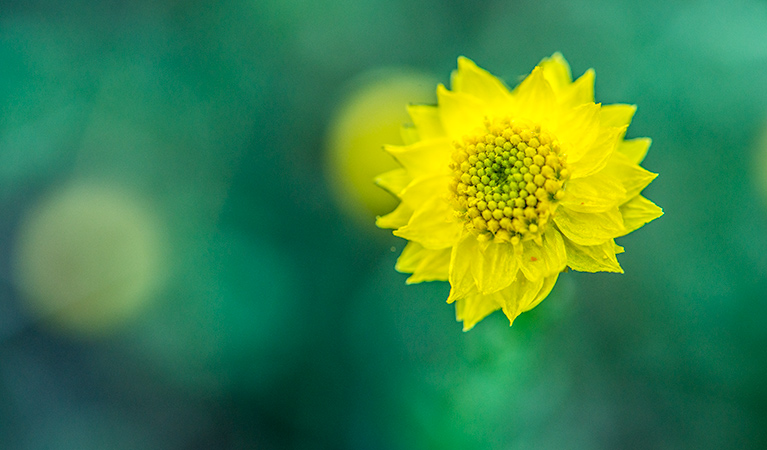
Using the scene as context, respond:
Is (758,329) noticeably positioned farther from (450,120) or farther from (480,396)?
(450,120)

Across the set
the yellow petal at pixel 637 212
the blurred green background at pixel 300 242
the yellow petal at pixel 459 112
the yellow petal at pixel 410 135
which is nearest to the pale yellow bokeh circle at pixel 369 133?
the blurred green background at pixel 300 242

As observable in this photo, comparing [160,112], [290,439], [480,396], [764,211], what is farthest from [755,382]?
[160,112]

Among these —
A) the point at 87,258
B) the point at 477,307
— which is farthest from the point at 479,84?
the point at 87,258

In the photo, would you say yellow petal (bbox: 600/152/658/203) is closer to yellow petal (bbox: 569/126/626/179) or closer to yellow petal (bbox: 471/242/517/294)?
yellow petal (bbox: 569/126/626/179)

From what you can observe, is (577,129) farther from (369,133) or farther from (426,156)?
(369,133)

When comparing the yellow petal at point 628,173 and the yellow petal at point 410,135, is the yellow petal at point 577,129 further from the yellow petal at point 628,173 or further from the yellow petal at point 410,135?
the yellow petal at point 410,135

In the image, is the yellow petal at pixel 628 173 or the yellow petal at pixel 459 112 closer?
the yellow petal at pixel 628 173
